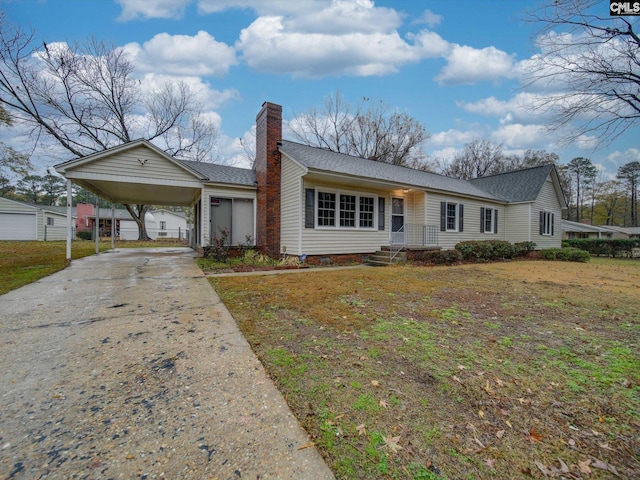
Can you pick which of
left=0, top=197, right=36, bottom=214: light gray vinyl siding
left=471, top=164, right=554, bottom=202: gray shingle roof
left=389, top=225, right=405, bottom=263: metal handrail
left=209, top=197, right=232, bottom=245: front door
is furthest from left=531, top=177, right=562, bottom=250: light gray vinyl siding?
left=0, top=197, right=36, bottom=214: light gray vinyl siding

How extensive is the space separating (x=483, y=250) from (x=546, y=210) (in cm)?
871

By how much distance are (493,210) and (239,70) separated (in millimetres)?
16628

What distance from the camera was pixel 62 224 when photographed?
28719 mm

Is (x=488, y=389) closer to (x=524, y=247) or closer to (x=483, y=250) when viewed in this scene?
(x=483, y=250)

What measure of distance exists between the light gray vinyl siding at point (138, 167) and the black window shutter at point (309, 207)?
174 inches

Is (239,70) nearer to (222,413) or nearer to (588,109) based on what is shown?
(588,109)

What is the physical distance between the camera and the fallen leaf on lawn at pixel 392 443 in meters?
1.65

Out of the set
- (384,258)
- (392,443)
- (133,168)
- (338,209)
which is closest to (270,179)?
(338,209)

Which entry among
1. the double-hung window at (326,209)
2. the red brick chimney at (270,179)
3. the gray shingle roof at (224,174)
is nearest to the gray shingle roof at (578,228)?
the double-hung window at (326,209)

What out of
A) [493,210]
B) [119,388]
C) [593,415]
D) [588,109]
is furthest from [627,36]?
[119,388]

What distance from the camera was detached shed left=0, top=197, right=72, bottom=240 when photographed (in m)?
23.2

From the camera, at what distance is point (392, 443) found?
1.70 metres

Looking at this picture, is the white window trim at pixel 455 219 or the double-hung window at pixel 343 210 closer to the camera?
the double-hung window at pixel 343 210

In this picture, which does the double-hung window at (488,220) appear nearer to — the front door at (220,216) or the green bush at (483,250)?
the green bush at (483,250)
